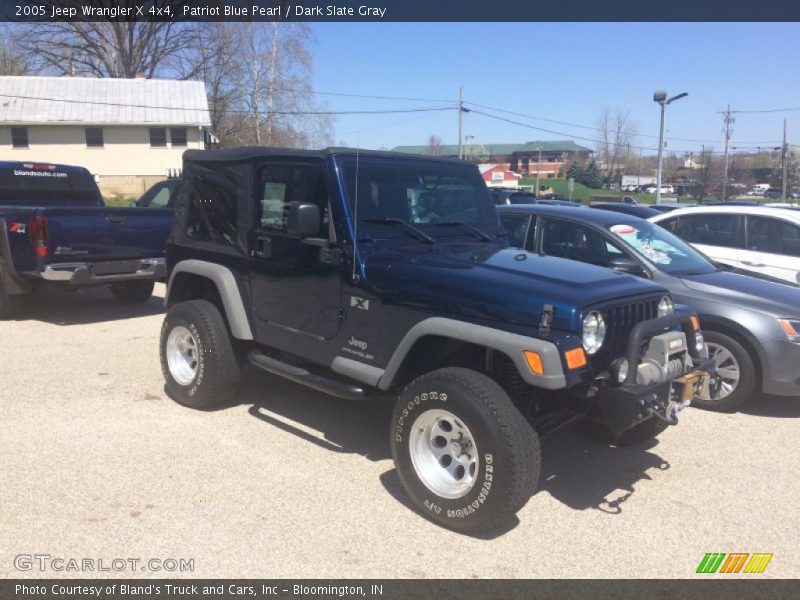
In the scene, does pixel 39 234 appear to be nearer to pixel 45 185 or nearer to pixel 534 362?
pixel 45 185

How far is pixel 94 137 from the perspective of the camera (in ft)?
113

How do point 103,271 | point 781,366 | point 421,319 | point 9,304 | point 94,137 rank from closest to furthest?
point 421,319 → point 781,366 → point 103,271 → point 9,304 → point 94,137

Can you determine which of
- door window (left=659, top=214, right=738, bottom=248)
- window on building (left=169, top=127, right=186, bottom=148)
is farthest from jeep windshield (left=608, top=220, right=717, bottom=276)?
window on building (left=169, top=127, right=186, bottom=148)

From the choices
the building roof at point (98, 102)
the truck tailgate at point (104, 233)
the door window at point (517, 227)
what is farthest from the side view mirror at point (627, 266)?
the building roof at point (98, 102)

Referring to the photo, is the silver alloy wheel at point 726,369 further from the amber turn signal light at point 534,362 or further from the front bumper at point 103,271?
the front bumper at point 103,271

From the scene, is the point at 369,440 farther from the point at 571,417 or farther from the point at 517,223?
the point at 517,223

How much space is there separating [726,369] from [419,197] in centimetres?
304

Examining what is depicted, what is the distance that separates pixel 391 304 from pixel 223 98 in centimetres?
4482

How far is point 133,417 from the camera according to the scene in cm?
518

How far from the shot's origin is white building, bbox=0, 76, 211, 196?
33844 mm

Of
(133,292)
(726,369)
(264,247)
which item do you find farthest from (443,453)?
(133,292)

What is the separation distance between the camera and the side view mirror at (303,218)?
13.4 ft

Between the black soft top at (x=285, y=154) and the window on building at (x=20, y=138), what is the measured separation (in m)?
34.0

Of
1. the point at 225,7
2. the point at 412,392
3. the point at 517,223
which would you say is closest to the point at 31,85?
the point at 225,7
